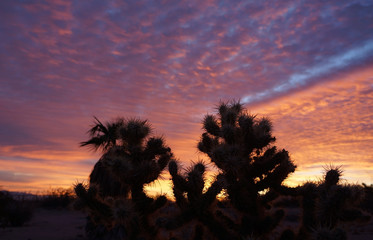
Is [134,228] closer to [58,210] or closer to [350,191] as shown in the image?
[350,191]

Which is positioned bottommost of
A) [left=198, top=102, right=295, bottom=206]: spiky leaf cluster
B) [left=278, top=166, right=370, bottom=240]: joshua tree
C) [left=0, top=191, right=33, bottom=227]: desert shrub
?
[left=0, top=191, right=33, bottom=227]: desert shrub

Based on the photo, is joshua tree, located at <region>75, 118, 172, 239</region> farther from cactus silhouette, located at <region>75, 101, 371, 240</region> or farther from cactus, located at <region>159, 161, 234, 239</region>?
cactus, located at <region>159, 161, 234, 239</region>

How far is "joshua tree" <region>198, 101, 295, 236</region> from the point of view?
6.38 metres

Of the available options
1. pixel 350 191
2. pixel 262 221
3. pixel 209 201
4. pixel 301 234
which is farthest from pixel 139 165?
pixel 350 191

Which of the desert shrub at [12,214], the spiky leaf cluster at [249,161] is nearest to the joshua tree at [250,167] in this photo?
the spiky leaf cluster at [249,161]

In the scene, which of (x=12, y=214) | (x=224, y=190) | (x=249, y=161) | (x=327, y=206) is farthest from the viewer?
(x=12, y=214)

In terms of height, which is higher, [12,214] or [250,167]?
[250,167]

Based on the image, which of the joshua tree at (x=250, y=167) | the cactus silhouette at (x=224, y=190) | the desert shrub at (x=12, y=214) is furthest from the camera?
the desert shrub at (x=12, y=214)

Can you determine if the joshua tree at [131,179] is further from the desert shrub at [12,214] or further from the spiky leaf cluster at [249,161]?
the desert shrub at [12,214]

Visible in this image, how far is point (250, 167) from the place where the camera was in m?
6.91

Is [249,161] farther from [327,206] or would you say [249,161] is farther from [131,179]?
[131,179]

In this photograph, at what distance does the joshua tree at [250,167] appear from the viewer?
638 cm

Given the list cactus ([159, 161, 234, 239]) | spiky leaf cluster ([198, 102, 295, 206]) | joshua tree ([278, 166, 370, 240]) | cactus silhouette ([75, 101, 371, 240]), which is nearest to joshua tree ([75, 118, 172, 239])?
cactus silhouette ([75, 101, 371, 240])

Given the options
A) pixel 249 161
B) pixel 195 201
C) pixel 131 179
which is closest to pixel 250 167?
pixel 249 161
